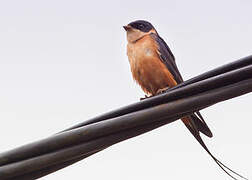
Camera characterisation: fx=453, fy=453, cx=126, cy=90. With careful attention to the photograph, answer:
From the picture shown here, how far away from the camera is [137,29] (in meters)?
5.81

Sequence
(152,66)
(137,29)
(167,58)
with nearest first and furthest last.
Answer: (152,66) → (167,58) → (137,29)

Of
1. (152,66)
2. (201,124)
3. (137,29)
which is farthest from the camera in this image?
(137,29)

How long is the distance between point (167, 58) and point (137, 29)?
2.38 ft

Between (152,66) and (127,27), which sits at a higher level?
(127,27)

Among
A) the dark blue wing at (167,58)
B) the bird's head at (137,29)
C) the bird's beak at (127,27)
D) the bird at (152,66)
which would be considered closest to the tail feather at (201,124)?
the bird at (152,66)

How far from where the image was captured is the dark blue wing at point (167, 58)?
5168 millimetres

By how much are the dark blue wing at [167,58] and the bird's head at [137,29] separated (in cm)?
19

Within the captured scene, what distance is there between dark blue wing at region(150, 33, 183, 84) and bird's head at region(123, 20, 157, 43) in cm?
19

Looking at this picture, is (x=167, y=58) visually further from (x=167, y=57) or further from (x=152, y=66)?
(x=152, y=66)

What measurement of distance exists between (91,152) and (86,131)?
0.29ft

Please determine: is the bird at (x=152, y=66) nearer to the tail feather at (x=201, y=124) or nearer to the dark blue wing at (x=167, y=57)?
the dark blue wing at (x=167, y=57)

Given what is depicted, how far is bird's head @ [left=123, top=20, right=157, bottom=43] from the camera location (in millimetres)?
5545

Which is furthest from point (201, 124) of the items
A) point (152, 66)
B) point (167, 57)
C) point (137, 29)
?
point (137, 29)

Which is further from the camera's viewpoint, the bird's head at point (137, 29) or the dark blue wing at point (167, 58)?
the bird's head at point (137, 29)
